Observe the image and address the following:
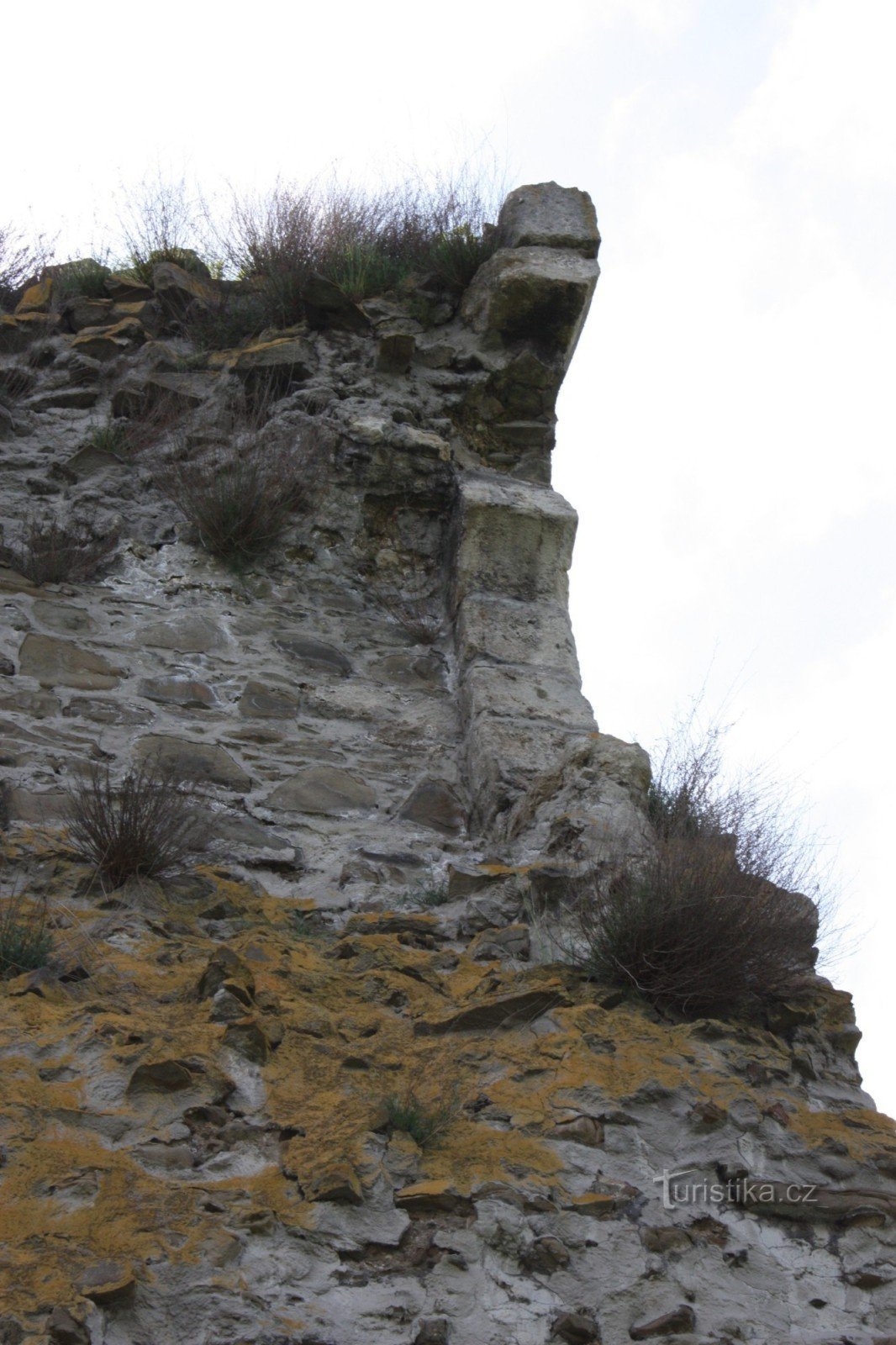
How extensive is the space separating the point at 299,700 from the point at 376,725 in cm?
25

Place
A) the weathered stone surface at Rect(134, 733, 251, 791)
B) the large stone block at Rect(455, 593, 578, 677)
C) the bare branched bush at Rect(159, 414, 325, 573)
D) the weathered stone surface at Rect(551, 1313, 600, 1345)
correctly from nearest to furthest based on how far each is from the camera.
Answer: the weathered stone surface at Rect(551, 1313, 600, 1345)
the weathered stone surface at Rect(134, 733, 251, 791)
the large stone block at Rect(455, 593, 578, 677)
the bare branched bush at Rect(159, 414, 325, 573)

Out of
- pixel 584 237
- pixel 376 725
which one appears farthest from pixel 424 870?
pixel 584 237

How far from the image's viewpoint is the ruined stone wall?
6.69 ft

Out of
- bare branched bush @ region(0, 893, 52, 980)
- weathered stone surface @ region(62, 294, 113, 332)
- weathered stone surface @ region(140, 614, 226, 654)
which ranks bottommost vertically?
bare branched bush @ region(0, 893, 52, 980)

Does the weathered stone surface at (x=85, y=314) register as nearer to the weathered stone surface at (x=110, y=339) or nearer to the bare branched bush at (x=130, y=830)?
the weathered stone surface at (x=110, y=339)

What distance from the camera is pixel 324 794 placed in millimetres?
Answer: 3867

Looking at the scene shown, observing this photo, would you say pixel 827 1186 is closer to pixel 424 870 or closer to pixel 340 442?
pixel 424 870

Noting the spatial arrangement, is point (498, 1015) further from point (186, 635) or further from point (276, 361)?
point (276, 361)

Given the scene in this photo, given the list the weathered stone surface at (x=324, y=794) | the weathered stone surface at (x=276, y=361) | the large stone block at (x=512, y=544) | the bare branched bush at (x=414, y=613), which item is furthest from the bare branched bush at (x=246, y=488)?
the weathered stone surface at (x=324, y=794)

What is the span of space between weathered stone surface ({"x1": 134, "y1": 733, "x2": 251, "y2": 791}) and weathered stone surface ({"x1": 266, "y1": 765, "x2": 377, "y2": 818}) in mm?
113

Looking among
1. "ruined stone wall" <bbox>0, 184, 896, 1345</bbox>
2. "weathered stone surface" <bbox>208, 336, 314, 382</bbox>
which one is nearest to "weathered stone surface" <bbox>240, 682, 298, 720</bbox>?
"ruined stone wall" <bbox>0, 184, 896, 1345</bbox>

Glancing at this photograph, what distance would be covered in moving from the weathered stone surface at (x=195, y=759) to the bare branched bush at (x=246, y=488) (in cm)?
97

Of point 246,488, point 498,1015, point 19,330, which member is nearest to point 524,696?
point 246,488

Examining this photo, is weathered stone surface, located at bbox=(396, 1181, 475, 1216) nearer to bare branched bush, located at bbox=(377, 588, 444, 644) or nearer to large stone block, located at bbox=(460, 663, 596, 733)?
large stone block, located at bbox=(460, 663, 596, 733)
